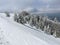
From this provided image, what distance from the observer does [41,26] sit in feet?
48.6

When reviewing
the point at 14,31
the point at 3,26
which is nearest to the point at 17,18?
the point at 3,26

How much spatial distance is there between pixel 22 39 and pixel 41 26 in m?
5.58

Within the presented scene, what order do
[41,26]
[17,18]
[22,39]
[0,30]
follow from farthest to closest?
[17,18] < [41,26] < [0,30] < [22,39]

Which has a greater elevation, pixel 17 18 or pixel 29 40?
pixel 29 40

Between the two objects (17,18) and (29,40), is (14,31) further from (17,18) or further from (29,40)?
(17,18)

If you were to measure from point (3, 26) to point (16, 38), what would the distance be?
2.19 metres

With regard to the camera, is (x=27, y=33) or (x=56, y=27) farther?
(x=56, y=27)

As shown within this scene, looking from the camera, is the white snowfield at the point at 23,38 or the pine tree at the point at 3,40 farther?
the pine tree at the point at 3,40

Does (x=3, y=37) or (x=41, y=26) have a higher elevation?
(x=3, y=37)

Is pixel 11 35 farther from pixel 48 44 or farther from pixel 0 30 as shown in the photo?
pixel 48 44

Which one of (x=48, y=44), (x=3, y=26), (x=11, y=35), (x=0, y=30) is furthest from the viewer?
(x=3, y=26)

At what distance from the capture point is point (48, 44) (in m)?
Answer: 8.69

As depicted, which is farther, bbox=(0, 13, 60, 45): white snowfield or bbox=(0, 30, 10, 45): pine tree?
bbox=(0, 30, 10, 45): pine tree

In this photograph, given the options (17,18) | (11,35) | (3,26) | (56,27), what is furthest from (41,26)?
(11,35)
